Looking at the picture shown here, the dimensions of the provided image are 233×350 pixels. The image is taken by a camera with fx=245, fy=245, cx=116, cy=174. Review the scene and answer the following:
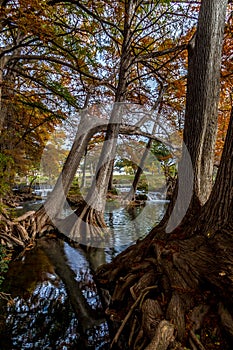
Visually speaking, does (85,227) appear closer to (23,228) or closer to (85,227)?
(85,227)

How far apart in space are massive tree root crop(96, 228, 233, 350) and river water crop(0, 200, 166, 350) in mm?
371

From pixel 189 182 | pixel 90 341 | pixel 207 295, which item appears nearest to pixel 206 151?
pixel 189 182

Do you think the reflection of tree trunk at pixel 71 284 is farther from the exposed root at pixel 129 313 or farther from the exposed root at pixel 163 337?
the exposed root at pixel 163 337

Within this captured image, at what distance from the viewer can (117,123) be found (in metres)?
8.15

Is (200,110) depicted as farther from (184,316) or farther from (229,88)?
(229,88)

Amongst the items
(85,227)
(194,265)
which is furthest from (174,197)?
(85,227)

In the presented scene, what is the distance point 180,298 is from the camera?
2.71 meters

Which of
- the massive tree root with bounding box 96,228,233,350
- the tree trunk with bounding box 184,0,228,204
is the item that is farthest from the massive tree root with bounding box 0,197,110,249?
the tree trunk with bounding box 184,0,228,204

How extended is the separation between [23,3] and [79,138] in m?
4.16

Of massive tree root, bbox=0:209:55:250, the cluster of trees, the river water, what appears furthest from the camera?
massive tree root, bbox=0:209:55:250

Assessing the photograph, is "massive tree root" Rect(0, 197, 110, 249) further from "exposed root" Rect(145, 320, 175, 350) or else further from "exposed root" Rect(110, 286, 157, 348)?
"exposed root" Rect(145, 320, 175, 350)

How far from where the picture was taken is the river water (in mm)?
2916

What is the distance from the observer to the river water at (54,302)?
2916mm

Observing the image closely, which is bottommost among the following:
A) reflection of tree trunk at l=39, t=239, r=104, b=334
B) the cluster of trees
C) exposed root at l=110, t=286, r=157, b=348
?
reflection of tree trunk at l=39, t=239, r=104, b=334
